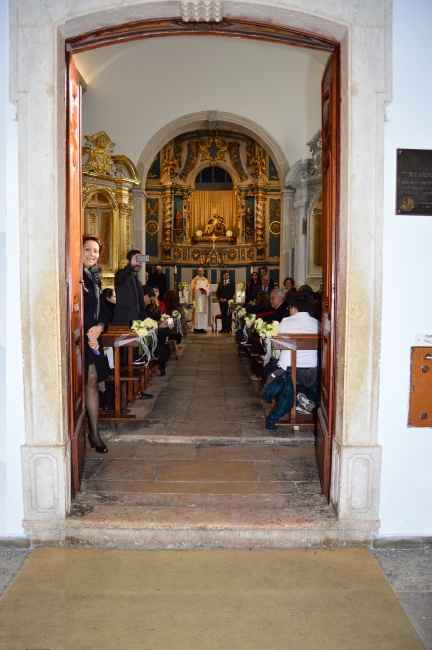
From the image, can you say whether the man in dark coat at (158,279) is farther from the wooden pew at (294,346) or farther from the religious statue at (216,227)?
the wooden pew at (294,346)

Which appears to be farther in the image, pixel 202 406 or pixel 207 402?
pixel 207 402

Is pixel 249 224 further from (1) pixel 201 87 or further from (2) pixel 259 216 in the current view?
(1) pixel 201 87

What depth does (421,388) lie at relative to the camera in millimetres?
3285

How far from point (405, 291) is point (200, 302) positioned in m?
12.7

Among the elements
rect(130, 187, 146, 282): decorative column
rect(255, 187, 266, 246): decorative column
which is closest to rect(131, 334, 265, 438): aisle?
rect(130, 187, 146, 282): decorative column

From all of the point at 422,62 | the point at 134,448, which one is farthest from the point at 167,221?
the point at 422,62

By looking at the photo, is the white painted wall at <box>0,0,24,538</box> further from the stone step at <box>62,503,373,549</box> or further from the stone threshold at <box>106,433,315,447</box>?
the stone threshold at <box>106,433,315,447</box>

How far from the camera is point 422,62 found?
3.17m

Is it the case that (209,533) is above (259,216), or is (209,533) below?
below

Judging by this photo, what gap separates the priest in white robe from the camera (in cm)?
1582

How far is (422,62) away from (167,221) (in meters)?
14.6

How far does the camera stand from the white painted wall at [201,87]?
11.8 m

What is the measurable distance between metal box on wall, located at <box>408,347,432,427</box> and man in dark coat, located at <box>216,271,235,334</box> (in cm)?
1225

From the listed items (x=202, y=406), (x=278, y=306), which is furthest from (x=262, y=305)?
(x=202, y=406)
